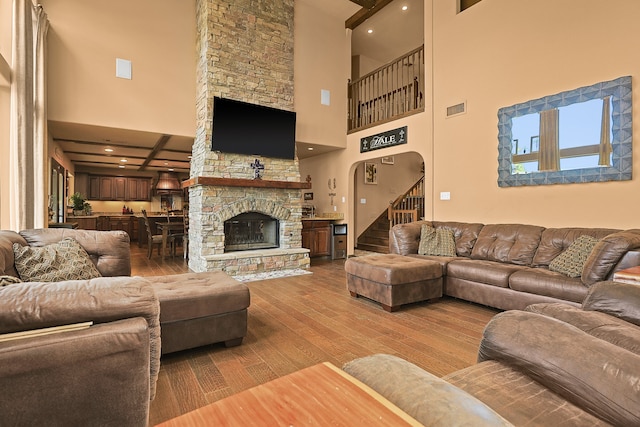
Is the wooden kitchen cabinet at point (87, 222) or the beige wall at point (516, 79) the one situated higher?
the beige wall at point (516, 79)

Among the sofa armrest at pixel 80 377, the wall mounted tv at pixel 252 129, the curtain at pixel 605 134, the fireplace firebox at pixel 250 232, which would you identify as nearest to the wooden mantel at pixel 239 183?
the wall mounted tv at pixel 252 129

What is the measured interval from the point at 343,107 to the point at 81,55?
16.2 ft

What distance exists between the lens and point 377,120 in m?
6.92

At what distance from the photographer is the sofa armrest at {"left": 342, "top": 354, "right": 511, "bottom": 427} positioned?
76 cm

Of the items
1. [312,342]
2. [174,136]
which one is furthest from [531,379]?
[174,136]

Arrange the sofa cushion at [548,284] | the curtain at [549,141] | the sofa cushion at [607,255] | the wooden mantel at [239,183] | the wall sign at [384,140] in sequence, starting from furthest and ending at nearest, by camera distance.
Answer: the wall sign at [384,140] → the wooden mantel at [239,183] → the curtain at [549,141] → the sofa cushion at [548,284] → the sofa cushion at [607,255]

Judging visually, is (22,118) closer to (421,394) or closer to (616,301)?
(421,394)

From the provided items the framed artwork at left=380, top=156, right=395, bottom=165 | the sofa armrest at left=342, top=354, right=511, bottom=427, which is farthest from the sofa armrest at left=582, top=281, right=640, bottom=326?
the framed artwork at left=380, top=156, right=395, bottom=165

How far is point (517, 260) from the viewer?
12.4ft

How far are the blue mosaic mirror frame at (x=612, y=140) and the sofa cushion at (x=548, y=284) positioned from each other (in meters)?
1.34

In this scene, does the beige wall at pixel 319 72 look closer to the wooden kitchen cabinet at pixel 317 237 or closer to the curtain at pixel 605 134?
the wooden kitchen cabinet at pixel 317 237

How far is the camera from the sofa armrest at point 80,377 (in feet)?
3.41

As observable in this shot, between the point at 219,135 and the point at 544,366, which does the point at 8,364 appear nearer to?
the point at 544,366

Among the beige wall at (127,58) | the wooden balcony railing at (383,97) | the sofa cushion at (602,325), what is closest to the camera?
the sofa cushion at (602,325)
